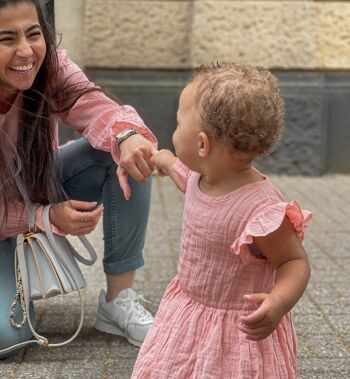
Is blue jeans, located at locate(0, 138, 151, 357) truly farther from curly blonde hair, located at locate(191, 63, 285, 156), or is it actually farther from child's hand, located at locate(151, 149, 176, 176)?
curly blonde hair, located at locate(191, 63, 285, 156)

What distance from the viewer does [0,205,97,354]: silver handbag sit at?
10.4 ft

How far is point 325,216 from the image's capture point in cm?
570

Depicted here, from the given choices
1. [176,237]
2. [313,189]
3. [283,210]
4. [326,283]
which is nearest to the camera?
[283,210]

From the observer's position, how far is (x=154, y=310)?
147 inches

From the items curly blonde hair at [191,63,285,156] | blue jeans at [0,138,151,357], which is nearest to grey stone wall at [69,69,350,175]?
blue jeans at [0,138,151,357]

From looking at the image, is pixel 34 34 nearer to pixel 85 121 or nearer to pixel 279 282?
pixel 85 121

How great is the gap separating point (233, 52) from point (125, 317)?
13.0ft

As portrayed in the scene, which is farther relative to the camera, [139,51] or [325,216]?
[139,51]

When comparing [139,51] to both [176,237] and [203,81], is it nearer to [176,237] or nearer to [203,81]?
[176,237]

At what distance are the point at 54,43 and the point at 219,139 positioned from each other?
1245 millimetres

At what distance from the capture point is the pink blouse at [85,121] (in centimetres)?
320

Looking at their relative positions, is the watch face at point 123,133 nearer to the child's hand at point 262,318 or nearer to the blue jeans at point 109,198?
the blue jeans at point 109,198

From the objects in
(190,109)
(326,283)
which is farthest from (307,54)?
(190,109)

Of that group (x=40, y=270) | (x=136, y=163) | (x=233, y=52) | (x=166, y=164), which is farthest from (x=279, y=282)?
(x=233, y=52)
